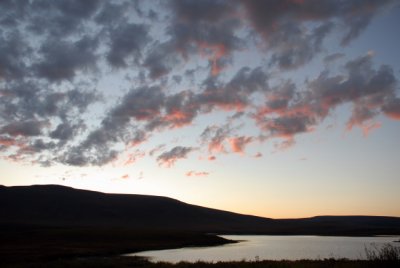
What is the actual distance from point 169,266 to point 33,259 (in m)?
27.0

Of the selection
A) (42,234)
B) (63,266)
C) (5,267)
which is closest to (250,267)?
(63,266)

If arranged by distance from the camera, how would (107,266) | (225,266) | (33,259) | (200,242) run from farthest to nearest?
(200,242), (33,259), (107,266), (225,266)

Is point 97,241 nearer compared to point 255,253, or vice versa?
point 255,253

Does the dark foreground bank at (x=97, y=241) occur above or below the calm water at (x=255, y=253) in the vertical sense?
above

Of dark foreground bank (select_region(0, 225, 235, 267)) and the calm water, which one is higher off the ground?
dark foreground bank (select_region(0, 225, 235, 267))

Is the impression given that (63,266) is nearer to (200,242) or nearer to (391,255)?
(391,255)

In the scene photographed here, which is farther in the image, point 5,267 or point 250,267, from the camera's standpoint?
point 5,267

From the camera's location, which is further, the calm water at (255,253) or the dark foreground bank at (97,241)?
the dark foreground bank at (97,241)

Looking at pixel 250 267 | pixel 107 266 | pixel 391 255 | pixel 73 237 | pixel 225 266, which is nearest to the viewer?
pixel 391 255

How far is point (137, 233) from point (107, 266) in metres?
A: 72.9

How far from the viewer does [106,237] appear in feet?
303

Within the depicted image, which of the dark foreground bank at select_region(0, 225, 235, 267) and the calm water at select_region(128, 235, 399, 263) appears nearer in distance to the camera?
the calm water at select_region(128, 235, 399, 263)

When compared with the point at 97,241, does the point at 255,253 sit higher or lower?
lower

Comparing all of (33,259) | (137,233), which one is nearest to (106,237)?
(137,233)
